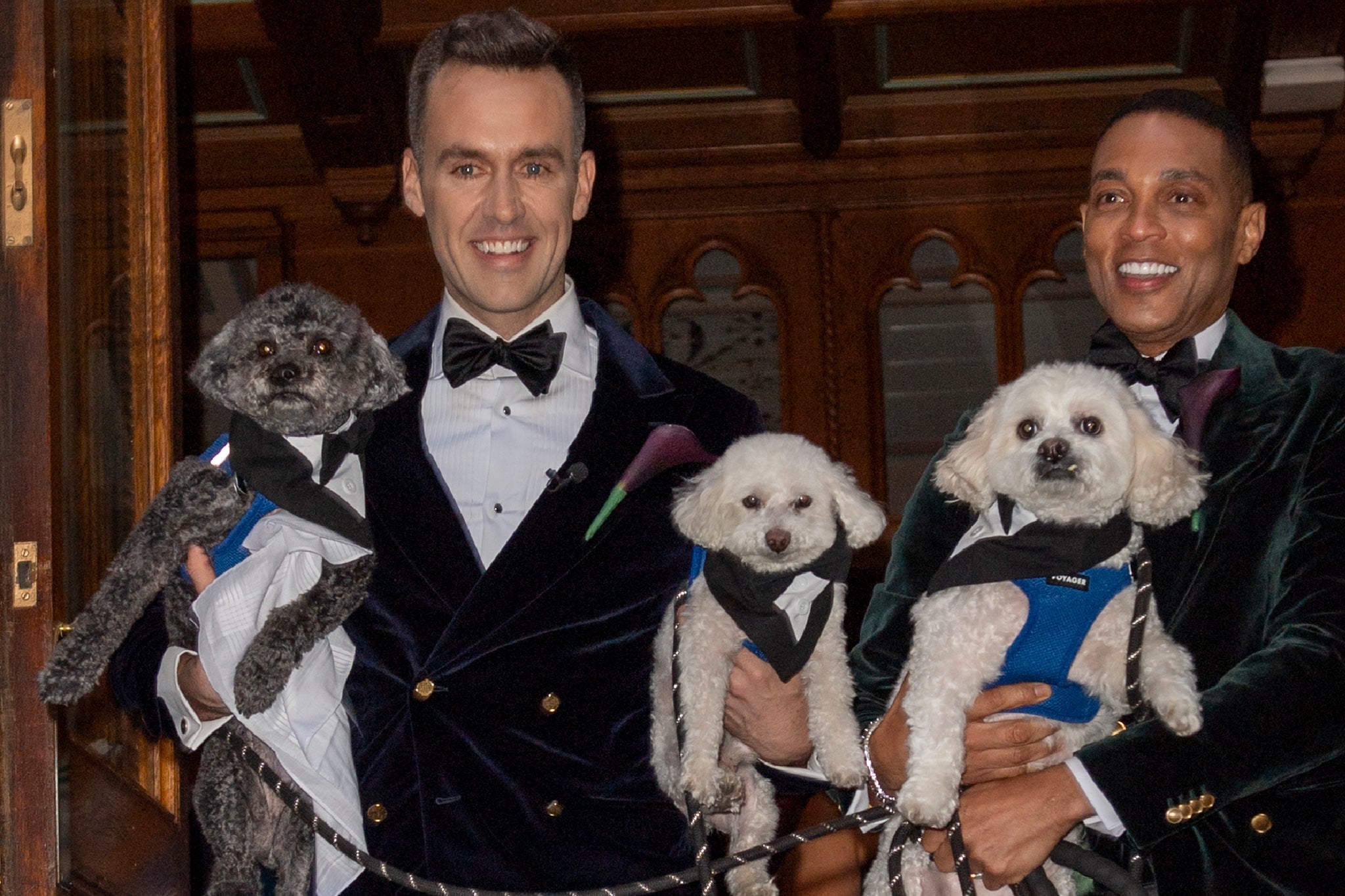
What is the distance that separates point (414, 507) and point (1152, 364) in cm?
150

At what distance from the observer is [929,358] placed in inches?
383

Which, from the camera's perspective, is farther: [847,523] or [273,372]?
[847,523]

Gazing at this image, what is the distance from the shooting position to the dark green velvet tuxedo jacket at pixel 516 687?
2783 millimetres

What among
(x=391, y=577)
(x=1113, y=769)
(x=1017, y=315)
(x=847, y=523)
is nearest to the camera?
(x=1113, y=769)

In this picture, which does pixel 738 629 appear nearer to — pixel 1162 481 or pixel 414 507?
pixel 414 507

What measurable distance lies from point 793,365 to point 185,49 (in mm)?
3463

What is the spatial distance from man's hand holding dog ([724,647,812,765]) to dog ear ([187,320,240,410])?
1.17 meters

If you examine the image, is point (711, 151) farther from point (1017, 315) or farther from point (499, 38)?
point (499, 38)

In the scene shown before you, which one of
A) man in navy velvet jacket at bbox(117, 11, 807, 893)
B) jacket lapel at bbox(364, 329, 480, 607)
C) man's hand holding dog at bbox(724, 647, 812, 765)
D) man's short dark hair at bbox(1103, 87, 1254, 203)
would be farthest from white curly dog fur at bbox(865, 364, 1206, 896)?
jacket lapel at bbox(364, 329, 480, 607)

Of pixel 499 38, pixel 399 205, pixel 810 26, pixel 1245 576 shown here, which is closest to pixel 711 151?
pixel 810 26

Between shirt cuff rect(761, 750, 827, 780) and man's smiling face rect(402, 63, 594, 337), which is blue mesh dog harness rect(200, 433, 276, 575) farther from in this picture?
shirt cuff rect(761, 750, 827, 780)

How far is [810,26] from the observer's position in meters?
7.39

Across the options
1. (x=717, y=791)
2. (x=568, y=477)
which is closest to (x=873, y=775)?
(x=717, y=791)

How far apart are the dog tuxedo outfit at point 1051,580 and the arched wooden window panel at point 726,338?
6.12 m
